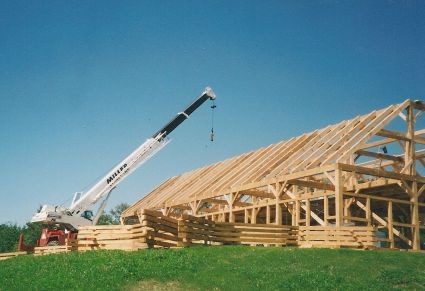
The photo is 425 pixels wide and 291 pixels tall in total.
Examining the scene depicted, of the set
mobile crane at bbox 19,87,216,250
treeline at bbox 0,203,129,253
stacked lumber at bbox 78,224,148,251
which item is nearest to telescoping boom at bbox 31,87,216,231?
mobile crane at bbox 19,87,216,250

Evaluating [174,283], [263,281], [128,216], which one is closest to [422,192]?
[263,281]

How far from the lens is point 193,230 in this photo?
19.4 meters

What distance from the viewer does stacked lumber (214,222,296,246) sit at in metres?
20.3

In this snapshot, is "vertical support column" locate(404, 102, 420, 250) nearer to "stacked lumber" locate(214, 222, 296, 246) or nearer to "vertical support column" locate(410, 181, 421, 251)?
"vertical support column" locate(410, 181, 421, 251)

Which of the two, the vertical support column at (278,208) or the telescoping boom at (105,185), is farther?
the telescoping boom at (105,185)

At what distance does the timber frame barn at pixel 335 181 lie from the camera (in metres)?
22.5

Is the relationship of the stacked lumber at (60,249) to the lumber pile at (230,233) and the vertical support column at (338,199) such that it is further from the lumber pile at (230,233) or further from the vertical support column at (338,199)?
the vertical support column at (338,199)

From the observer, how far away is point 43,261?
1684 centimetres

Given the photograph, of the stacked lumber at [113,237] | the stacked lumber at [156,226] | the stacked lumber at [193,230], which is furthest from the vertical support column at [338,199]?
the stacked lumber at [113,237]

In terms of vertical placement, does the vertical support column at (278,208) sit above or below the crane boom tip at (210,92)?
below

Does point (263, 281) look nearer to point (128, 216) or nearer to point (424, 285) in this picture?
point (424, 285)

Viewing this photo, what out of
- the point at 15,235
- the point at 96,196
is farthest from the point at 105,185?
the point at 15,235

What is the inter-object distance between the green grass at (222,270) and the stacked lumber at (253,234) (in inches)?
105

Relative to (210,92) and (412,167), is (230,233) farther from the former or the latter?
(210,92)
